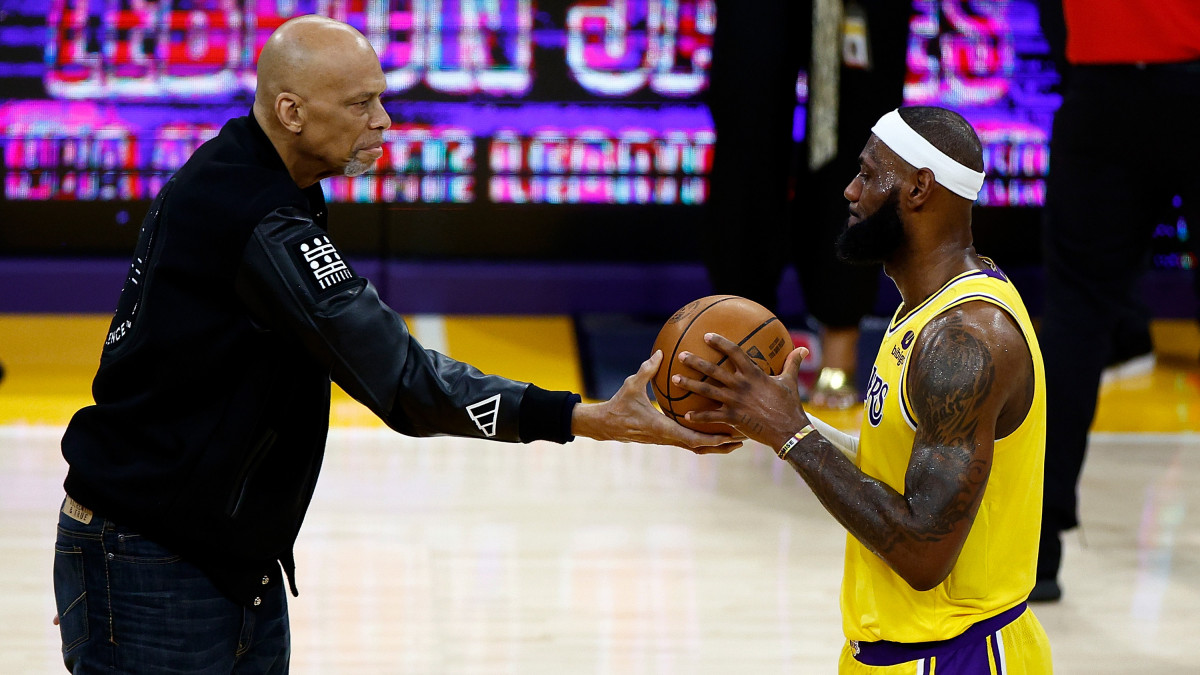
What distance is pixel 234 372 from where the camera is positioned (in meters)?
2.47

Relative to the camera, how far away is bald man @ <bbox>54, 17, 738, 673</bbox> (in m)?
2.43

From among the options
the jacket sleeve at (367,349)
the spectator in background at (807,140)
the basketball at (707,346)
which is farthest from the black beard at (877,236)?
the spectator in background at (807,140)

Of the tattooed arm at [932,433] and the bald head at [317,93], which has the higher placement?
the bald head at [317,93]

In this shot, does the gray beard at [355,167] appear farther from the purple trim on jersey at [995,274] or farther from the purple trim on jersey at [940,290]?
the purple trim on jersey at [995,274]

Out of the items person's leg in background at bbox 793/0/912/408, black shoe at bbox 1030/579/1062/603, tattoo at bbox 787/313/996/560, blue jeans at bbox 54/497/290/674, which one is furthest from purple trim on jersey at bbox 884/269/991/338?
person's leg in background at bbox 793/0/912/408

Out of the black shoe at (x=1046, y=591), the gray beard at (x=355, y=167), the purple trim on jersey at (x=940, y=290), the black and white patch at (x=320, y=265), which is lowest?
the black shoe at (x=1046, y=591)

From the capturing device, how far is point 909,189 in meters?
2.65

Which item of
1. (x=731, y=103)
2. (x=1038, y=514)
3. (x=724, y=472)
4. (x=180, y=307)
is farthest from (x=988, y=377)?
(x=731, y=103)

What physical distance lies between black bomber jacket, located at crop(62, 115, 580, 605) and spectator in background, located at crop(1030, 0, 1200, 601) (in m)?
2.39

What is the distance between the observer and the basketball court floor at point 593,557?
423 centimetres

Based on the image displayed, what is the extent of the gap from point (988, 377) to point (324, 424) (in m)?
1.17

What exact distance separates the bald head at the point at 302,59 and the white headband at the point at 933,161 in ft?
3.19

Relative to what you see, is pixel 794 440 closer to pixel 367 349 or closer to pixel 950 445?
pixel 950 445

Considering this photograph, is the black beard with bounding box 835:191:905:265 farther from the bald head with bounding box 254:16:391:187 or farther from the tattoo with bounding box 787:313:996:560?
the bald head with bounding box 254:16:391:187
